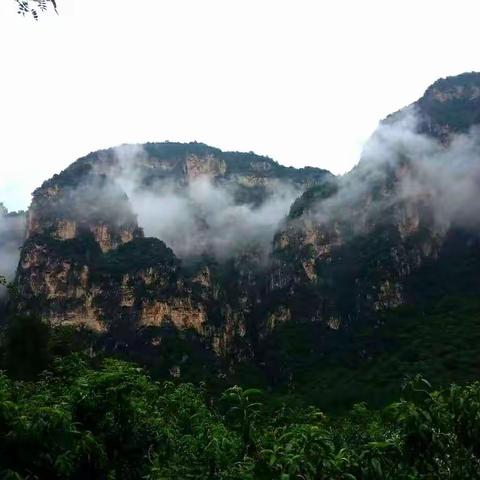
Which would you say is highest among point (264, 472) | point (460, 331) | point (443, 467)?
point (264, 472)

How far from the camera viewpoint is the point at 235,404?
41.6ft

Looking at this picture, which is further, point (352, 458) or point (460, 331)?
point (460, 331)

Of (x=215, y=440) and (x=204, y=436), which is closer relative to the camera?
(x=215, y=440)

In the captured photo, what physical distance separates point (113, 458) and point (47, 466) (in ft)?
10.9

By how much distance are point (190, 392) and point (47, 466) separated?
1290cm

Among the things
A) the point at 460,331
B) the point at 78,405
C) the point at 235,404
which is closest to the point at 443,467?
the point at 235,404

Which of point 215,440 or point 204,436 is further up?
point 215,440

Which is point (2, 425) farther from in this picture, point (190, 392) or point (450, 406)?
point (190, 392)

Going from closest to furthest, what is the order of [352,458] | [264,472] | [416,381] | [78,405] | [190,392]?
Answer: 1. [264,472]
2. [352,458]
3. [416,381]
4. [78,405]
5. [190,392]

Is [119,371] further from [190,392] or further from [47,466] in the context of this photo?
[190,392]

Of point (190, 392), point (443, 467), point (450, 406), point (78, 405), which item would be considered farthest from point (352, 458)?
point (190, 392)

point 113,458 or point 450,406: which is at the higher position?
point 450,406

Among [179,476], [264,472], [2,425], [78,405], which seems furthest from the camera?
[78,405]

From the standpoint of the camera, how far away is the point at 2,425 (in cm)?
1473
